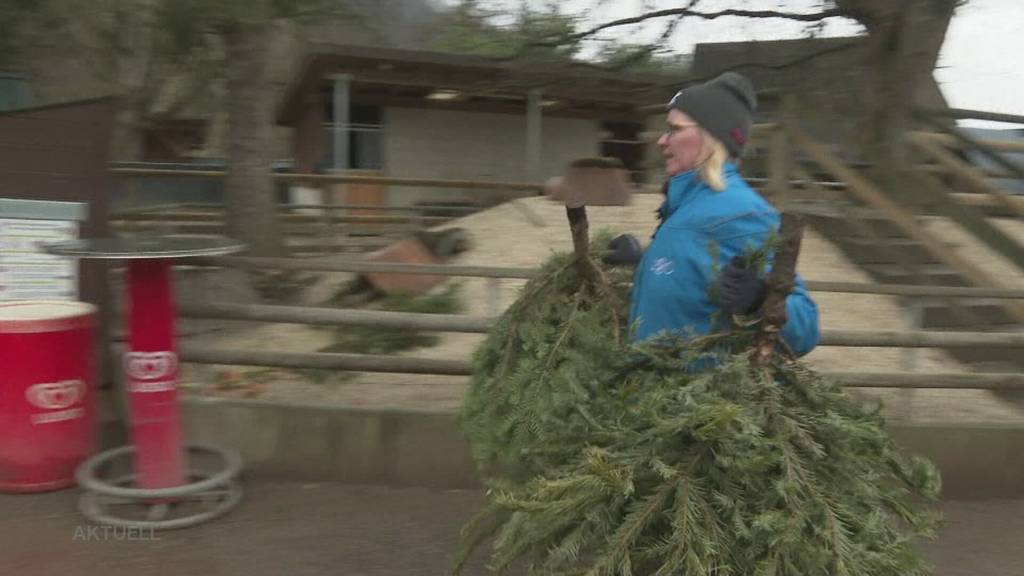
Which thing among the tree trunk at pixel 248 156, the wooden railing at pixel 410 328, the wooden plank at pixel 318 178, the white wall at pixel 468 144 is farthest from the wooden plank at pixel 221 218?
the white wall at pixel 468 144

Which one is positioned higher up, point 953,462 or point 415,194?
point 415,194

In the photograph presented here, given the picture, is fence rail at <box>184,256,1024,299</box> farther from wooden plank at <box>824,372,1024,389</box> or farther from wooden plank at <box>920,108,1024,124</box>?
wooden plank at <box>920,108,1024,124</box>

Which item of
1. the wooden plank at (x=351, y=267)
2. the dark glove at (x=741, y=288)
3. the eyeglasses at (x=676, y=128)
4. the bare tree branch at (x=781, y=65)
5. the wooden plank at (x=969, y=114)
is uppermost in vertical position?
the bare tree branch at (x=781, y=65)

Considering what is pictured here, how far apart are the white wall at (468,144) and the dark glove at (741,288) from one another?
1516cm

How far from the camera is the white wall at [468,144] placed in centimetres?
1725

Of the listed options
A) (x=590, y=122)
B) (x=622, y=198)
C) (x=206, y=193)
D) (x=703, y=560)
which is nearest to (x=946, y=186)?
(x=622, y=198)

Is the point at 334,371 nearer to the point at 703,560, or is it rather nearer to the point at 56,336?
→ the point at 56,336

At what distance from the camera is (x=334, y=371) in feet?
15.2

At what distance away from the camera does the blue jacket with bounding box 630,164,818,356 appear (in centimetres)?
231

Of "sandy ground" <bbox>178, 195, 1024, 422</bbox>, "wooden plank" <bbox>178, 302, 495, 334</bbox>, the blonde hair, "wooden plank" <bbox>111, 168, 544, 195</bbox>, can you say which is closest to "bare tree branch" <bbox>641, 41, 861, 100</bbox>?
"sandy ground" <bbox>178, 195, 1024, 422</bbox>

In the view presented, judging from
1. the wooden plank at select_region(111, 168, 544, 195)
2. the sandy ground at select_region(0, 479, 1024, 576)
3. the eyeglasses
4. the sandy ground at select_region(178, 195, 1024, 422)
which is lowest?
the sandy ground at select_region(0, 479, 1024, 576)

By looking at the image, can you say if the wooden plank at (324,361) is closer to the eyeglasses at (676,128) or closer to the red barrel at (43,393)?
the red barrel at (43,393)

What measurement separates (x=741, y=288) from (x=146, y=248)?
103 inches

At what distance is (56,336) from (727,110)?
330 cm
